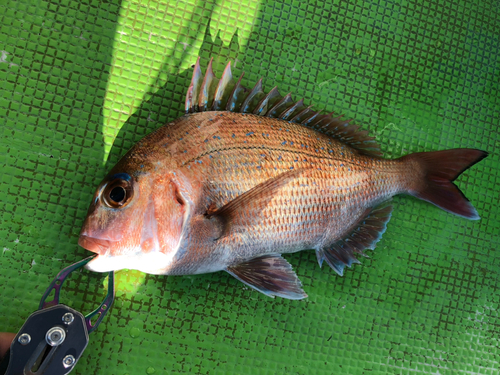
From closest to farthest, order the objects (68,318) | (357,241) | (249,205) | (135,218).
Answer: (135,218), (68,318), (249,205), (357,241)

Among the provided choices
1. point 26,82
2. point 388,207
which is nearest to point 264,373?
point 388,207

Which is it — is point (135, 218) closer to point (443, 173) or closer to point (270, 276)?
point (270, 276)

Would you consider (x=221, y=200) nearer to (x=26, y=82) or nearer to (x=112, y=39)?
(x=112, y=39)

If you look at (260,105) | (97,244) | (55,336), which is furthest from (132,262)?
(260,105)

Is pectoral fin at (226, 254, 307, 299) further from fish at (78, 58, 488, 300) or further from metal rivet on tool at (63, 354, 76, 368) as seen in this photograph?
metal rivet on tool at (63, 354, 76, 368)

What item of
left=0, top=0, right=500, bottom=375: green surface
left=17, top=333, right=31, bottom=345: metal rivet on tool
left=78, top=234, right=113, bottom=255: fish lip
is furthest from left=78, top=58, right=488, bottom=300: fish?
left=17, top=333, right=31, bottom=345: metal rivet on tool

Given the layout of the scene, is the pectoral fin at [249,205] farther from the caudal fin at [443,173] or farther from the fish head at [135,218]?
the caudal fin at [443,173]

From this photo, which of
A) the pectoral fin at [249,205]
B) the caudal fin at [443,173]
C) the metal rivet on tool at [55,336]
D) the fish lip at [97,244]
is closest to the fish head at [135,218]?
the fish lip at [97,244]
